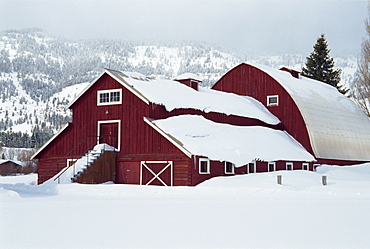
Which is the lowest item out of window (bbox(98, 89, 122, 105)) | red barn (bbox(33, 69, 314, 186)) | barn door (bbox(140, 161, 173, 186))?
barn door (bbox(140, 161, 173, 186))

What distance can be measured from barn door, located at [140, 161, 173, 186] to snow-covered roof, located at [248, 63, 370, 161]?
15683 millimetres

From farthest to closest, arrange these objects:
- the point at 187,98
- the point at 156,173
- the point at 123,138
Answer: the point at 187,98 < the point at 123,138 < the point at 156,173

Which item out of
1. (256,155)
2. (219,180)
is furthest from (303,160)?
(219,180)

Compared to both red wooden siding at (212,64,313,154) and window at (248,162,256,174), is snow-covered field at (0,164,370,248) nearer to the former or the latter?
window at (248,162,256,174)

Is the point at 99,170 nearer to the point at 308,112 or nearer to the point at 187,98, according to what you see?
the point at 187,98

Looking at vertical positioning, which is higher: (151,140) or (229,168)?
(151,140)

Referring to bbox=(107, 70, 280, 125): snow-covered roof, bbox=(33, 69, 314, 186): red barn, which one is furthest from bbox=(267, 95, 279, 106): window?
bbox=(33, 69, 314, 186): red barn

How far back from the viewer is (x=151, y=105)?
33031 millimetres

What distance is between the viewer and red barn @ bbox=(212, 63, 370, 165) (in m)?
43.9

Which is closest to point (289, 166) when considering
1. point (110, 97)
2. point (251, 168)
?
point (251, 168)

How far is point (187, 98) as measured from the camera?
1463 inches

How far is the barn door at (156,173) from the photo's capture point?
3139cm

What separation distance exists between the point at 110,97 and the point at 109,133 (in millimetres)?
2301

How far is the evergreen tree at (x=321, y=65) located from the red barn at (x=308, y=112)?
62.3 ft
